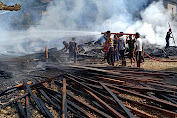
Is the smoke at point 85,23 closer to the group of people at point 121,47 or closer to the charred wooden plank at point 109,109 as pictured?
the group of people at point 121,47

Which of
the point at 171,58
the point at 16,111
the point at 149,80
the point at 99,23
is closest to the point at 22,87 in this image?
the point at 16,111

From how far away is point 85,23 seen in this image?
26.5 m

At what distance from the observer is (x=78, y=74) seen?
19.7ft

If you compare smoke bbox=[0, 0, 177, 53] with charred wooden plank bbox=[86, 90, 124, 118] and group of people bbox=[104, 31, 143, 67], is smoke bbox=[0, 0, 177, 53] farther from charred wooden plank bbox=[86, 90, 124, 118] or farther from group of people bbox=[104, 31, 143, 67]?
A: charred wooden plank bbox=[86, 90, 124, 118]

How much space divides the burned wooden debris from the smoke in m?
11.4

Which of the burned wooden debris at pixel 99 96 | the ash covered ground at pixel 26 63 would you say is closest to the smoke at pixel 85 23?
the ash covered ground at pixel 26 63

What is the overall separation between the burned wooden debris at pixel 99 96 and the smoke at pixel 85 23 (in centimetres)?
1144

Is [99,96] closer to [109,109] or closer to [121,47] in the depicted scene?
[109,109]

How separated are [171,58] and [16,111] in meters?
11.2

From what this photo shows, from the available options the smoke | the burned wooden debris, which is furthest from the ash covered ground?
the smoke

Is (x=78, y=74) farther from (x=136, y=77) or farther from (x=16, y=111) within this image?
(x=16, y=111)

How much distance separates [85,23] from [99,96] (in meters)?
23.1

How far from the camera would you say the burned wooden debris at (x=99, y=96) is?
3.82 metres

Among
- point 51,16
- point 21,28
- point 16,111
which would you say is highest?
point 51,16
